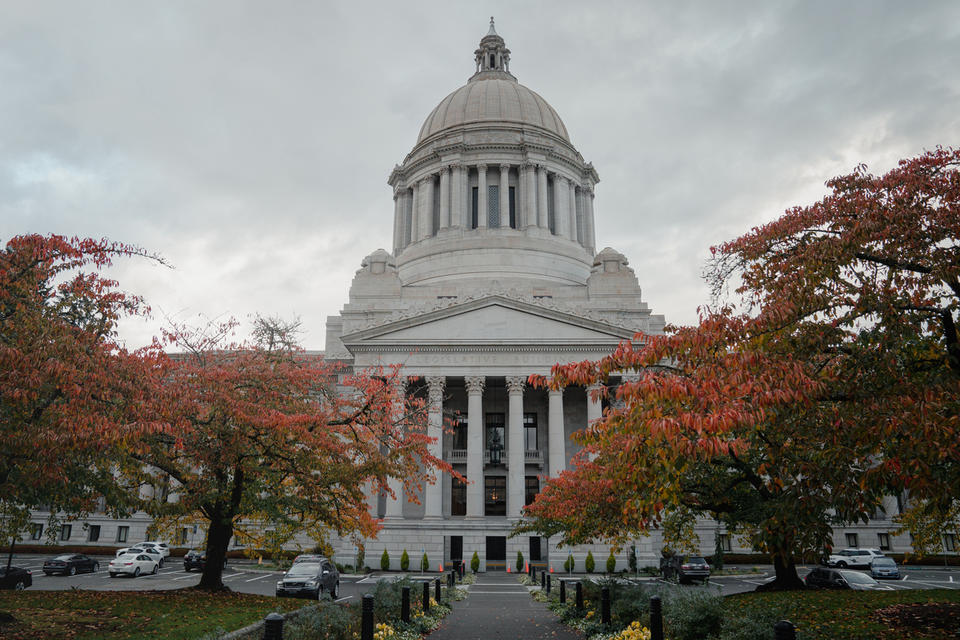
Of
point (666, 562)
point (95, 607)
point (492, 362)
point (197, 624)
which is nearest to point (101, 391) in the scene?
point (197, 624)

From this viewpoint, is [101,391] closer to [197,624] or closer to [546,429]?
[197,624]

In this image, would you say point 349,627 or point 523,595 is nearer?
point 349,627

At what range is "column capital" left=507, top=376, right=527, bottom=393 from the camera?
1773 inches

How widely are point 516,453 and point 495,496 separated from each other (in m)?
5.21

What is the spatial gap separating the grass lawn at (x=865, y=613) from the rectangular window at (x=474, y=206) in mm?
49795

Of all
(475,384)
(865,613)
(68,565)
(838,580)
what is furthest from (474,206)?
(865,613)

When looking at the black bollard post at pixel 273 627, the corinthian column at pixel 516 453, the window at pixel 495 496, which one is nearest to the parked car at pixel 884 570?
the corinthian column at pixel 516 453

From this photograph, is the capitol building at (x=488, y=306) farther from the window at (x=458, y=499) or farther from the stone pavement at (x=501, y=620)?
the stone pavement at (x=501, y=620)

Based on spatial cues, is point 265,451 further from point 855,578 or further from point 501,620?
point 855,578

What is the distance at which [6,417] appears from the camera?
12578mm

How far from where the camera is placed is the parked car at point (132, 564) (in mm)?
35562

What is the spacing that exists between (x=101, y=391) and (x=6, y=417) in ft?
6.22

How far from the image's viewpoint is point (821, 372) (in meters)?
10.7

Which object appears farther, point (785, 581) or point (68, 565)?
point (68, 565)
